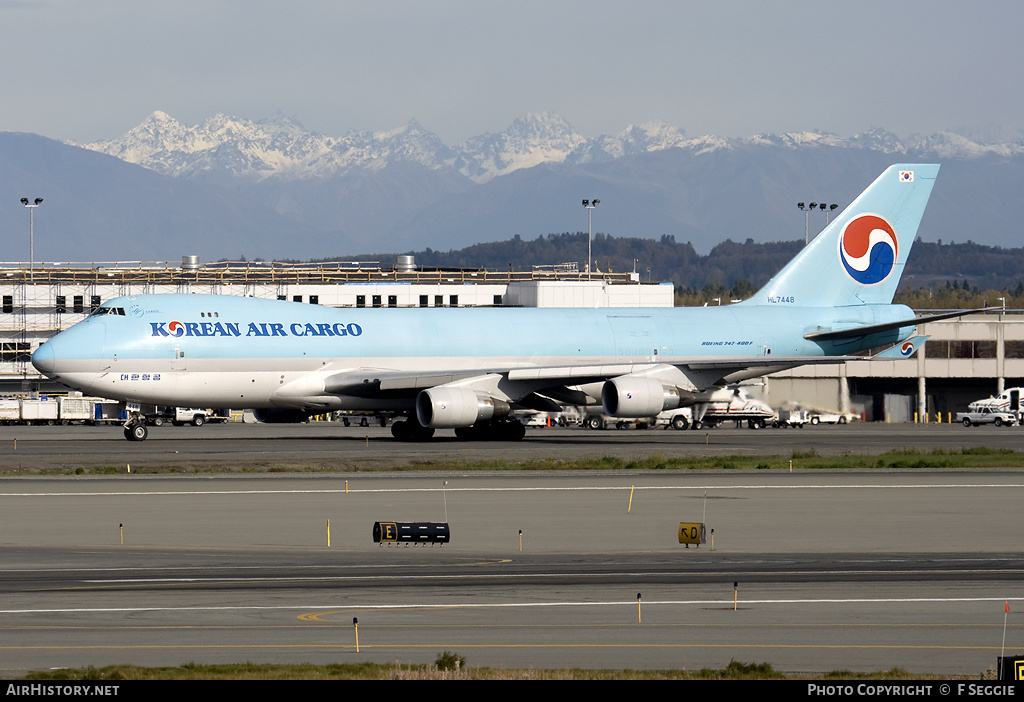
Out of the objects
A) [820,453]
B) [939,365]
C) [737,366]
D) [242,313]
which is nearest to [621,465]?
[820,453]

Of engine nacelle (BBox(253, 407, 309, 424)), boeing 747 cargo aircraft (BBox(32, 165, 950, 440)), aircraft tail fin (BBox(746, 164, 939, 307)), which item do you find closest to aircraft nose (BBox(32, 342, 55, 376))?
boeing 747 cargo aircraft (BBox(32, 165, 950, 440))

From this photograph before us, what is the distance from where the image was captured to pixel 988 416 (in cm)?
9200

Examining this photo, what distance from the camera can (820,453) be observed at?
166ft

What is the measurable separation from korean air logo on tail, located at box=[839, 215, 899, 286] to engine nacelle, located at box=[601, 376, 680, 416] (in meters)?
17.2

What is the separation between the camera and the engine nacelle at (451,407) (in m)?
53.3

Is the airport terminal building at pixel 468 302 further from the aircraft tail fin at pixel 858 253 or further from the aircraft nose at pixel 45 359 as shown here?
the aircraft nose at pixel 45 359

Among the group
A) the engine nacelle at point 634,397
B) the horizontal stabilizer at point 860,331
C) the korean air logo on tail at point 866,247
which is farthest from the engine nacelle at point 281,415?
the korean air logo on tail at point 866,247

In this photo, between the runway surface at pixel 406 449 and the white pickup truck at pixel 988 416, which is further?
the white pickup truck at pixel 988 416

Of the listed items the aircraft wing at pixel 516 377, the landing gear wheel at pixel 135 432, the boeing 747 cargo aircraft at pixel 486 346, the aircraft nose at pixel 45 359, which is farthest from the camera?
the landing gear wheel at pixel 135 432

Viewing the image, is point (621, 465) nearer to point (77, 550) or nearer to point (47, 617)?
point (77, 550)

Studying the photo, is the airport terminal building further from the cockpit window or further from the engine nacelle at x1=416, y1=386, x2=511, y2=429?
the cockpit window

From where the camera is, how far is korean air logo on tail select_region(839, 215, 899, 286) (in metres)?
67.8

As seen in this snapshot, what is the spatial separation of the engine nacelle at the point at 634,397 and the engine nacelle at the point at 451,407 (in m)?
5.07

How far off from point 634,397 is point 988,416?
47103mm
